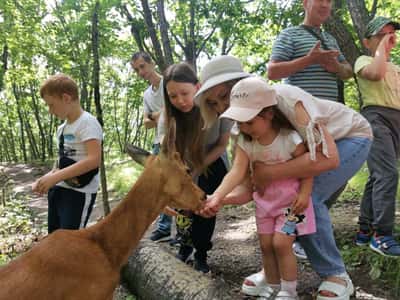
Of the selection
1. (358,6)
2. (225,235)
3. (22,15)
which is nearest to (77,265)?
(225,235)

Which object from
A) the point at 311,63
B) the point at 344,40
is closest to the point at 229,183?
the point at 311,63

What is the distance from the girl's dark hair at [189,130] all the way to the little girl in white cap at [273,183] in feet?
2.02

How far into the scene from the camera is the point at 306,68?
383cm

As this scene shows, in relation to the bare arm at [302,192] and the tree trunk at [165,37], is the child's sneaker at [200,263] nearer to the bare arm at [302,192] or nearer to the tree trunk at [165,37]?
→ the bare arm at [302,192]

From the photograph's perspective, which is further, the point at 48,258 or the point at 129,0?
the point at 129,0

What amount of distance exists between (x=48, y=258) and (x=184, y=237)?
1.73m

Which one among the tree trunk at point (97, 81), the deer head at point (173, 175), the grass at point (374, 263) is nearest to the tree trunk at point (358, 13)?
the grass at point (374, 263)

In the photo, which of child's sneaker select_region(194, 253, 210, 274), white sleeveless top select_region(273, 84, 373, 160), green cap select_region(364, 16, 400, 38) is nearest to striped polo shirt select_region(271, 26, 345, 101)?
green cap select_region(364, 16, 400, 38)

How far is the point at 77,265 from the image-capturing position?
256cm

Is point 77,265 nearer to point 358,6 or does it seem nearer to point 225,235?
point 225,235

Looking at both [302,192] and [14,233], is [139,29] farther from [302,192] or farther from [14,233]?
[302,192]

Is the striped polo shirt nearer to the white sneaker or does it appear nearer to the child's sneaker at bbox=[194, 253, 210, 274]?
the white sneaker

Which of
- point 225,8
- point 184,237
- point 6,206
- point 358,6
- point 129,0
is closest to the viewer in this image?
point 184,237

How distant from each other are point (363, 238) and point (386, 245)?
0.46 m
